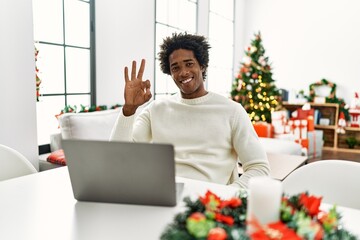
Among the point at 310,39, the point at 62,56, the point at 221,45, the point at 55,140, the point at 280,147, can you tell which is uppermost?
the point at 310,39

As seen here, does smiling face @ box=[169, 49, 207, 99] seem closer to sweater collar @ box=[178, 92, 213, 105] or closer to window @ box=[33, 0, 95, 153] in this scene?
sweater collar @ box=[178, 92, 213, 105]

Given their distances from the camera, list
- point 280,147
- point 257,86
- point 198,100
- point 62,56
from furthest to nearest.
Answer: point 257,86 < point 280,147 < point 62,56 < point 198,100

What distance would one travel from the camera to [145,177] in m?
0.91

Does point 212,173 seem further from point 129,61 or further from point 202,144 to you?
point 129,61

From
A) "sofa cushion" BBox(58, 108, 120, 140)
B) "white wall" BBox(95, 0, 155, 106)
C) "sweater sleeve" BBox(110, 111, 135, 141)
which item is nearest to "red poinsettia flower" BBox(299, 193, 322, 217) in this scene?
"sweater sleeve" BBox(110, 111, 135, 141)

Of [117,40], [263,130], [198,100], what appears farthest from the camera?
[263,130]

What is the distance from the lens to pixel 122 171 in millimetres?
915

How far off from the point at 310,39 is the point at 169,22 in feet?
9.36

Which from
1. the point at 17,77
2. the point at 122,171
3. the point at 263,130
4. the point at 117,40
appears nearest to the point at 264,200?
the point at 122,171

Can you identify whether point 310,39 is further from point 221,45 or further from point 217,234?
point 217,234

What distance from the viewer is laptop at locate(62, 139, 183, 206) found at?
2.87 ft

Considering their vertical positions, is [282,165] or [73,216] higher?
[73,216]

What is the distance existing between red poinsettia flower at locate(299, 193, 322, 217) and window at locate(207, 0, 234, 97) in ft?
16.8

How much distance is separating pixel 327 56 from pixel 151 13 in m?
3.43
